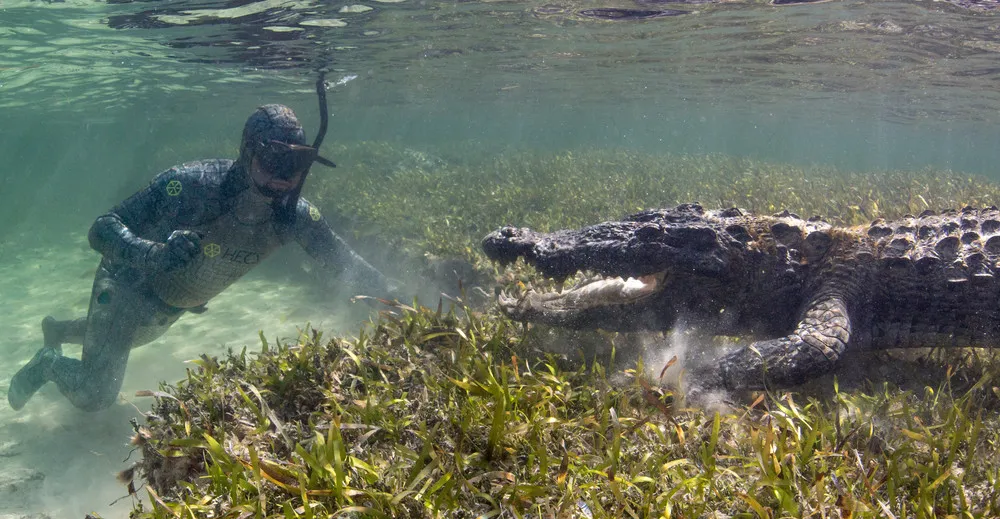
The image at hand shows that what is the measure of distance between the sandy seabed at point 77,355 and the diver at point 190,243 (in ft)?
1.54

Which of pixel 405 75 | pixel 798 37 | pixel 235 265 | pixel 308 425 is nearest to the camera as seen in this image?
pixel 308 425

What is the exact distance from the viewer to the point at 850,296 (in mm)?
3471

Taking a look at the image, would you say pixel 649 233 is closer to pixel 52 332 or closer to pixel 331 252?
pixel 331 252

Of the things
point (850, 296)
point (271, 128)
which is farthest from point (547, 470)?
point (271, 128)

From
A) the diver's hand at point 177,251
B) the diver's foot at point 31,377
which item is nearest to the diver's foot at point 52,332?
the diver's foot at point 31,377

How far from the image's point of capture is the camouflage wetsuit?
4832mm

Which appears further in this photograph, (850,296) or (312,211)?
(312,211)

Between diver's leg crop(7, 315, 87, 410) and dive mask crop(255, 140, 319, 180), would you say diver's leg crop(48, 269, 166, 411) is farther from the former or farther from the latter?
dive mask crop(255, 140, 319, 180)

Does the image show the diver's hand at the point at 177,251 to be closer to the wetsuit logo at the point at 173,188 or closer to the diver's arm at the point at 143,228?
the diver's arm at the point at 143,228

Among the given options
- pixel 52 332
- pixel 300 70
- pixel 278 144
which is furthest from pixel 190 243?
pixel 300 70

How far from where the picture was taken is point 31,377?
19.6ft

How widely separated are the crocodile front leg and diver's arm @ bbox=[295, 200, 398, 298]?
3.87 meters

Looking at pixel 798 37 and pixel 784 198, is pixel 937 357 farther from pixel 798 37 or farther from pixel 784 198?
pixel 798 37

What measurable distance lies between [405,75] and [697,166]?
48.2 feet
